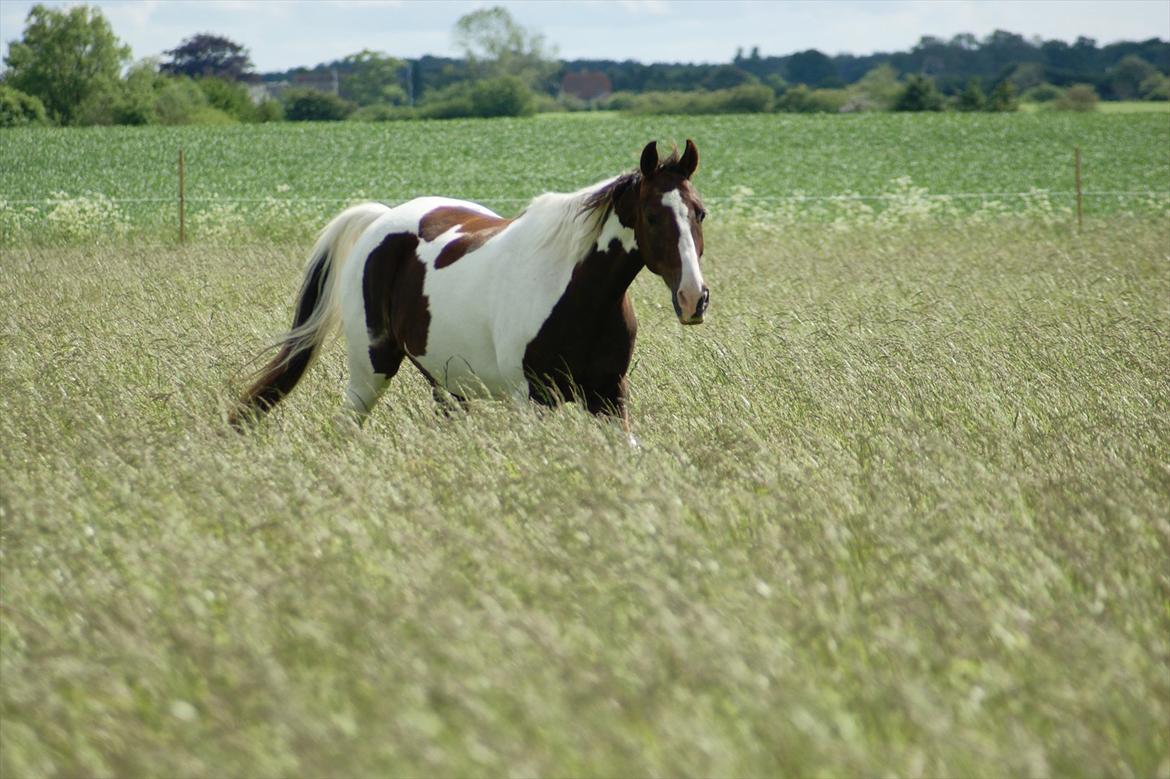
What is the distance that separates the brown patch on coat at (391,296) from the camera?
20.1 ft

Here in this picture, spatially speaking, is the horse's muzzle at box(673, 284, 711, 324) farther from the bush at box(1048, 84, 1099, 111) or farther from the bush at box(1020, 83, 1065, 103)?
the bush at box(1020, 83, 1065, 103)

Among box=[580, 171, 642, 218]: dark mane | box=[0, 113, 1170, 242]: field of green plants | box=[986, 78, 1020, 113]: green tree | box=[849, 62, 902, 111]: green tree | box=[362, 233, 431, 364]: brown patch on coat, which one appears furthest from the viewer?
box=[849, 62, 902, 111]: green tree

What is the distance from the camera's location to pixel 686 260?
15.5 feet

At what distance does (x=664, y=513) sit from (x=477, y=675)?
131cm

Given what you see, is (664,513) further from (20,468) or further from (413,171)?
(413,171)

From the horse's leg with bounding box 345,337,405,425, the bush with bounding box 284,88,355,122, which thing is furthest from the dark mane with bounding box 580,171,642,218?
the bush with bounding box 284,88,355,122

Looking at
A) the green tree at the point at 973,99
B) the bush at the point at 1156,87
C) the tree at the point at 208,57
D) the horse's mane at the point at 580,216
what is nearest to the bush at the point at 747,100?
the green tree at the point at 973,99

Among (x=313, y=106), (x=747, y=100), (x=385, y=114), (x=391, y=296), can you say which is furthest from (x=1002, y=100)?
(x=391, y=296)

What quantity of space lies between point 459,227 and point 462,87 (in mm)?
72884

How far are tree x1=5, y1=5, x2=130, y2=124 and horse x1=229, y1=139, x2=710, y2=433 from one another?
Result: 63.6 m

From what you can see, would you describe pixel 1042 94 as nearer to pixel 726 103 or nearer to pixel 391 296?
pixel 726 103

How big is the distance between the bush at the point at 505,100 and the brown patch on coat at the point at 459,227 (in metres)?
58.6

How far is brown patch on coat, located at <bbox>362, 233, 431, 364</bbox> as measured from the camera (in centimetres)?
612

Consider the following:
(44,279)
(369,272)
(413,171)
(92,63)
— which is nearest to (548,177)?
(413,171)
